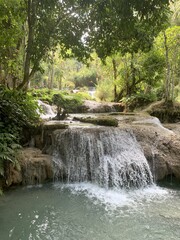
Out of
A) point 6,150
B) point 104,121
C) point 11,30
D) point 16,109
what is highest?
point 11,30

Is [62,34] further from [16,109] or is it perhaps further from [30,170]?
[30,170]

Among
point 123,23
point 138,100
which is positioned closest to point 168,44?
point 138,100

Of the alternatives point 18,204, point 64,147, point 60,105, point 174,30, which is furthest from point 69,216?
point 174,30

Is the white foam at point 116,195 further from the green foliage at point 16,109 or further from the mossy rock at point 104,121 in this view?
the mossy rock at point 104,121

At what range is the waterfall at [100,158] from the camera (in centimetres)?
598

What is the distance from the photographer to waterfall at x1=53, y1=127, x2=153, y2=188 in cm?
598

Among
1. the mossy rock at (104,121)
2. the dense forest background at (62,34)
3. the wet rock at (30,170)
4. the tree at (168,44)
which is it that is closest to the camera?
the dense forest background at (62,34)

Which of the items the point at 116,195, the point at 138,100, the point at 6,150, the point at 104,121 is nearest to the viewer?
the point at 6,150

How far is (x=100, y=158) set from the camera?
626cm

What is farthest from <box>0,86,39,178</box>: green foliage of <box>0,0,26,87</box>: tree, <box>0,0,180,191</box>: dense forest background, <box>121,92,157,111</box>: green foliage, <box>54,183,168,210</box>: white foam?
<box>121,92,157,111</box>: green foliage

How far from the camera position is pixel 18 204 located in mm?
4648

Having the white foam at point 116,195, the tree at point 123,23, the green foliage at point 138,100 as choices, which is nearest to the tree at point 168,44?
the green foliage at point 138,100

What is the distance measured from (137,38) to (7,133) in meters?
3.73

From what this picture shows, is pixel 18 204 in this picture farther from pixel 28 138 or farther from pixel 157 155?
pixel 157 155
